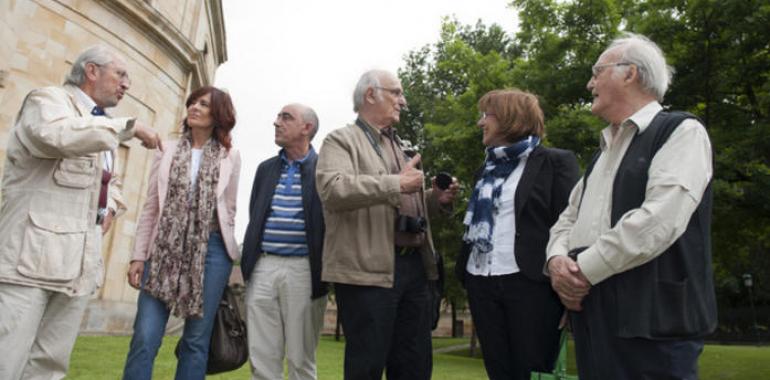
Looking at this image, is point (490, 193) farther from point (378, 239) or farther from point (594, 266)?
point (594, 266)

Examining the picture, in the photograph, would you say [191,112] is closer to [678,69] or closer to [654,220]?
[654,220]

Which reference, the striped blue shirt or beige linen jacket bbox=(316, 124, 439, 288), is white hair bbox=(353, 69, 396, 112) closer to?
beige linen jacket bbox=(316, 124, 439, 288)

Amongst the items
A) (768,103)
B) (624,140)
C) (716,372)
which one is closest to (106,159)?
(624,140)

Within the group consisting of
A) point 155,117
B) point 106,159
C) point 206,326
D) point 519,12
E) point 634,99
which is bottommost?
point 206,326

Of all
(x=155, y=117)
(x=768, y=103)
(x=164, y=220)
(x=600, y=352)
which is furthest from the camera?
(x=155, y=117)

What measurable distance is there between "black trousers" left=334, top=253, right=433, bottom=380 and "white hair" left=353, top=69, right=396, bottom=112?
1.12 meters

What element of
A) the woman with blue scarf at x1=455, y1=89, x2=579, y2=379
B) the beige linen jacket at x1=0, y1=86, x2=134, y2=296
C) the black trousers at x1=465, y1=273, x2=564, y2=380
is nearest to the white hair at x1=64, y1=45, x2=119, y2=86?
the beige linen jacket at x1=0, y1=86, x2=134, y2=296

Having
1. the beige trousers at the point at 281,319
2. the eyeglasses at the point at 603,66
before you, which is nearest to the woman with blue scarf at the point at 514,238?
the eyeglasses at the point at 603,66

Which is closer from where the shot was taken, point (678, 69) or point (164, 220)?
point (164, 220)

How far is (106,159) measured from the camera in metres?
3.79

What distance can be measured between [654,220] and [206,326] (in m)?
2.90

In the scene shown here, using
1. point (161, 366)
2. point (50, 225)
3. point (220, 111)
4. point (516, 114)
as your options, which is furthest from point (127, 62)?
point (516, 114)

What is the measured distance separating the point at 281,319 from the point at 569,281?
2225 millimetres

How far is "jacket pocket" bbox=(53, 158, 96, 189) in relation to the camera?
127 inches
